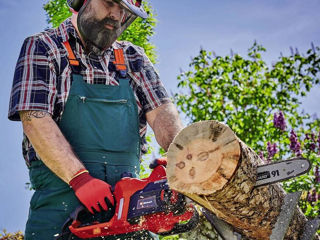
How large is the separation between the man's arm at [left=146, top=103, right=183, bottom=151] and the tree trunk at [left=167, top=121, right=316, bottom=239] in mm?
846

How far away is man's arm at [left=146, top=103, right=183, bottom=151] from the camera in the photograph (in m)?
3.06

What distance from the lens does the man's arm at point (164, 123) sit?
3.06 m

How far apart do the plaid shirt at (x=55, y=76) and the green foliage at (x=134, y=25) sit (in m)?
3.91

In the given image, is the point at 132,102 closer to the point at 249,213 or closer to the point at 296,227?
the point at 249,213

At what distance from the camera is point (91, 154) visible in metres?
2.79

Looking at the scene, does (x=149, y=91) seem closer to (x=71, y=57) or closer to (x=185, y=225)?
(x=71, y=57)

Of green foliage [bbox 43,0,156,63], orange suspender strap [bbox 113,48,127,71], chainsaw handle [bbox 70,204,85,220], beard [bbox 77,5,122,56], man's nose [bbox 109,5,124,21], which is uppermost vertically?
green foliage [bbox 43,0,156,63]

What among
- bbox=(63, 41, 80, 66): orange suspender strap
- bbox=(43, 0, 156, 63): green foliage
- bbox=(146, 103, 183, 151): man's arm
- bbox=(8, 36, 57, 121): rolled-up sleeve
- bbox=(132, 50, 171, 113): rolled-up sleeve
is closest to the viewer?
bbox=(8, 36, 57, 121): rolled-up sleeve

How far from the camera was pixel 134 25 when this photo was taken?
717 centimetres

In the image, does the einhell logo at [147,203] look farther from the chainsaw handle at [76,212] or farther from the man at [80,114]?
the chainsaw handle at [76,212]

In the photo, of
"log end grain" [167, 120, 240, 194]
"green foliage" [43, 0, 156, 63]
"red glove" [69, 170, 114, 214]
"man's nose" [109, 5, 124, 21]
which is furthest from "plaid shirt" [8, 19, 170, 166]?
"green foliage" [43, 0, 156, 63]

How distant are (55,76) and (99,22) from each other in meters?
0.47

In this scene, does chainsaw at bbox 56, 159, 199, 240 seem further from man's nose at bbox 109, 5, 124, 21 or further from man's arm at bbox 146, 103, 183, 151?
man's nose at bbox 109, 5, 124, 21

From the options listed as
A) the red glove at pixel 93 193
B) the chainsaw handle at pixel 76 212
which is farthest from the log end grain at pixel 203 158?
the chainsaw handle at pixel 76 212
